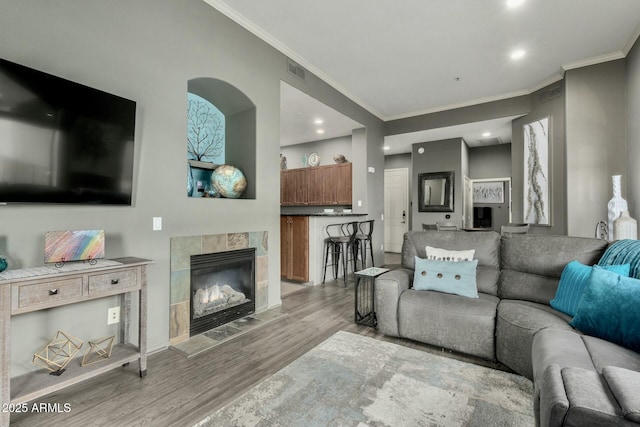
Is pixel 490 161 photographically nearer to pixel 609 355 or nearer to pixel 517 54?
pixel 517 54

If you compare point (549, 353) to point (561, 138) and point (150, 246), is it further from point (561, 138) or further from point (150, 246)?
point (561, 138)

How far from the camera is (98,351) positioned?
2.06 meters

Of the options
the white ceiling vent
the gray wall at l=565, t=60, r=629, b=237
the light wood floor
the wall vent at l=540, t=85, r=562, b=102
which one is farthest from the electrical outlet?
the white ceiling vent

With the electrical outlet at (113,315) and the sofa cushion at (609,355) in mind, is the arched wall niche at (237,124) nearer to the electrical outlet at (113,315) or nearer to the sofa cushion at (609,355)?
the electrical outlet at (113,315)

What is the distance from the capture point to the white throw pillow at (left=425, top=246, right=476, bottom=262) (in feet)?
9.25

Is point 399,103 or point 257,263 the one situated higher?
point 399,103

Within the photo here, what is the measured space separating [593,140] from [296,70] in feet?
14.0

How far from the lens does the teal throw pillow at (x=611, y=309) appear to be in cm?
158

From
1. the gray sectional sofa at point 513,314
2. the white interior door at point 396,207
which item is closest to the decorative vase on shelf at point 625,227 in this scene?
the gray sectional sofa at point 513,314

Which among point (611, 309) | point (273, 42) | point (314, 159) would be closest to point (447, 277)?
point (611, 309)

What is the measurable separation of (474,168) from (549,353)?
7.35 meters

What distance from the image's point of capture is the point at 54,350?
195 cm

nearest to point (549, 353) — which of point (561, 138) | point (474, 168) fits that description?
point (561, 138)

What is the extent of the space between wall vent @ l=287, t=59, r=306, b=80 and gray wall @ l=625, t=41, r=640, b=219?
407 cm
